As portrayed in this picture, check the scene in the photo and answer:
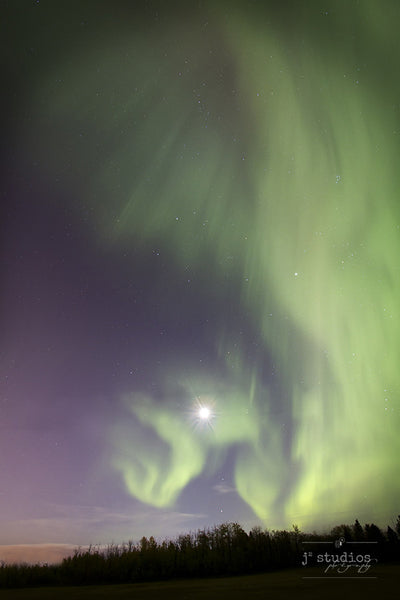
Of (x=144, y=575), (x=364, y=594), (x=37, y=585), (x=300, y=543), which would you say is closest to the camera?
(x=364, y=594)

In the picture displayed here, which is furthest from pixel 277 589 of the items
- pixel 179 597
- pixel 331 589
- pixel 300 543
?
pixel 300 543

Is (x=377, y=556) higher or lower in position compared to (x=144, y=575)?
lower

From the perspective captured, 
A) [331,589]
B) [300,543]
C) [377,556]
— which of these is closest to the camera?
[331,589]

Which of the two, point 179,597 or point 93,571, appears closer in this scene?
point 179,597

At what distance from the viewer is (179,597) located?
62.3ft

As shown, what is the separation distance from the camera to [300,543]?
44.6 m

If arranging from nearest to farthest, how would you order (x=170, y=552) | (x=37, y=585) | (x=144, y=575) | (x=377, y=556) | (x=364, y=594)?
(x=364, y=594) → (x=37, y=585) → (x=144, y=575) → (x=170, y=552) → (x=377, y=556)

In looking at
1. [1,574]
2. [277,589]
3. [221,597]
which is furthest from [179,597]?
[1,574]

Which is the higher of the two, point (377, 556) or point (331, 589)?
point (331, 589)

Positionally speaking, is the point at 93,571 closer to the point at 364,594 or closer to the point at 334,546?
the point at 364,594

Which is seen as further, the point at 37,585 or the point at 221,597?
the point at 37,585

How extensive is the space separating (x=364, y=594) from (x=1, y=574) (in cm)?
2877

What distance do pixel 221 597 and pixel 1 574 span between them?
76.1 feet

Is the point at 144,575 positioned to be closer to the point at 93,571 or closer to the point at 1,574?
the point at 93,571
